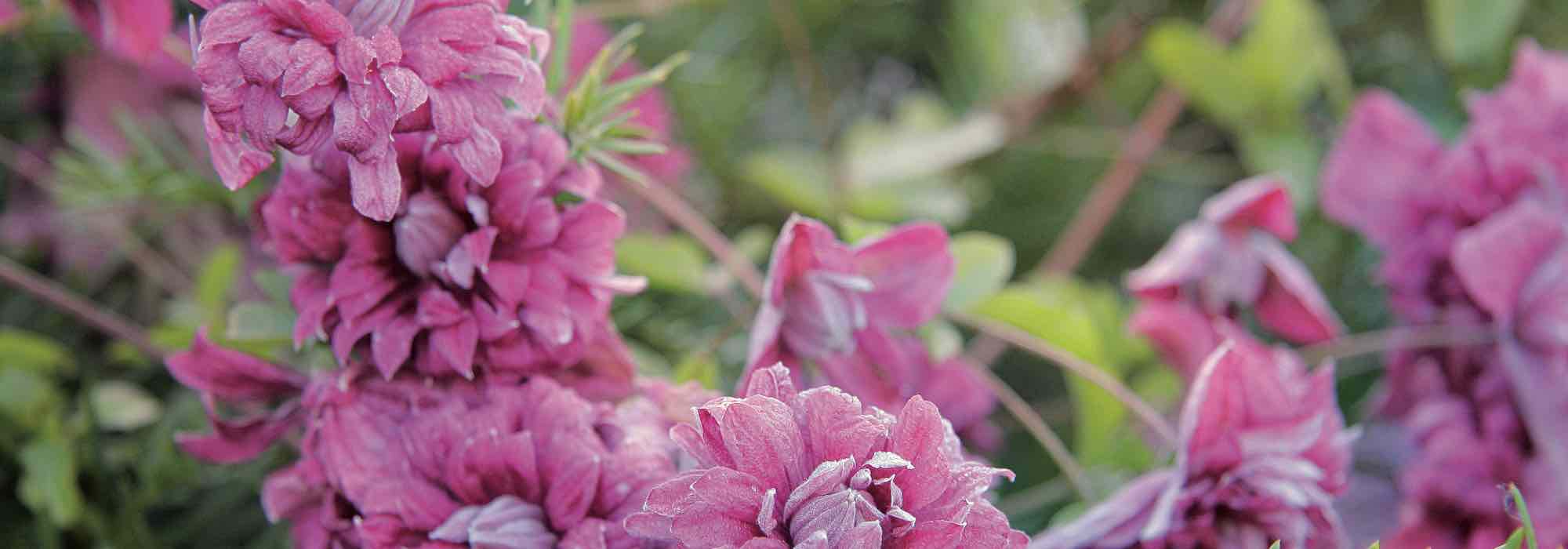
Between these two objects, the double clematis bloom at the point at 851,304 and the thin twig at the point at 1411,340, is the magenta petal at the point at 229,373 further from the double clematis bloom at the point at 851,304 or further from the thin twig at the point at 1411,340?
the thin twig at the point at 1411,340

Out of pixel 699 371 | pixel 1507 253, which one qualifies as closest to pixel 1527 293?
pixel 1507 253

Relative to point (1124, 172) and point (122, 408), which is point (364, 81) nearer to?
point (122, 408)

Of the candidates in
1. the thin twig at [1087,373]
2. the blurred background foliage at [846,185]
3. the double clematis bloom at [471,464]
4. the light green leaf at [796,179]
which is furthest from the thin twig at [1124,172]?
the double clematis bloom at [471,464]

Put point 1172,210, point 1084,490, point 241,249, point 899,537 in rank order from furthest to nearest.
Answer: point 1172,210 < point 241,249 < point 1084,490 < point 899,537

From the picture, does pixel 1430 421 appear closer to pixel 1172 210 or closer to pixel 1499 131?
pixel 1499 131

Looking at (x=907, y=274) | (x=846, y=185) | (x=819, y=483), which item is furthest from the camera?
(x=846, y=185)

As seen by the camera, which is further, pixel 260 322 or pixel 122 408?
pixel 122 408

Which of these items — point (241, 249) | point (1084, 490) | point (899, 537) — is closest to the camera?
point (899, 537)

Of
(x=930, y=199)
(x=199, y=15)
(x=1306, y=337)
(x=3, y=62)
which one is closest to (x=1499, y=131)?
(x=1306, y=337)
